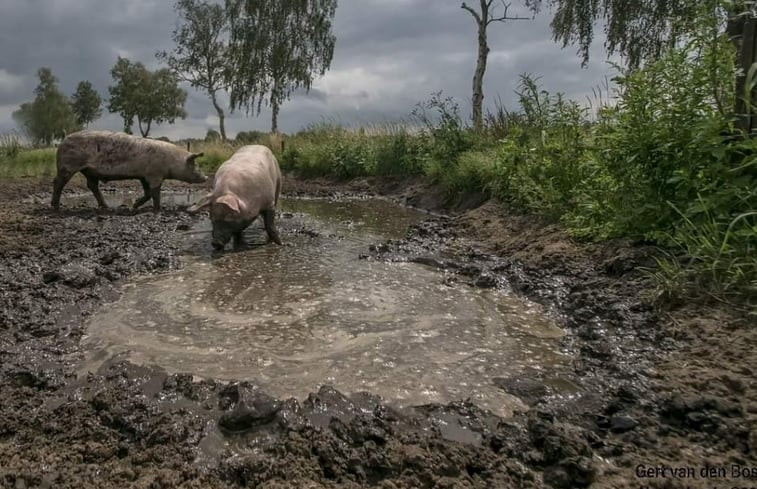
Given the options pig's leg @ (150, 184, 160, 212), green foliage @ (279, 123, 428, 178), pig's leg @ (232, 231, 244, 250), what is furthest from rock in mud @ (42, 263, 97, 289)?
green foliage @ (279, 123, 428, 178)

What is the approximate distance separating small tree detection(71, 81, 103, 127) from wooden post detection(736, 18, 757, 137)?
198 ft

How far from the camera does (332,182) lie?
55.3 ft

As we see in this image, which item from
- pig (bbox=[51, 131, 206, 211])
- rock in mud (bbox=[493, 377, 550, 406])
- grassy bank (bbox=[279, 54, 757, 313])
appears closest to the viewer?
rock in mud (bbox=[493, 377, 550, 406])

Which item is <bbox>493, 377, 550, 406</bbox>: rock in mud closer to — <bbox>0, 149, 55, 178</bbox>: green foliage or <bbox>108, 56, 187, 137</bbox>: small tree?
<bbox>0, 149, 55, 178</bbox>: green foliage

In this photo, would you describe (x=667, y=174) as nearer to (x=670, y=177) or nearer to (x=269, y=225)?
(x=670, y=177)

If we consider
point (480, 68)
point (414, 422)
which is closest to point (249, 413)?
point (414, 422)

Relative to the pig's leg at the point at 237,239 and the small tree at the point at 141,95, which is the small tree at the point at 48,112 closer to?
the small tree at the point at 141,95

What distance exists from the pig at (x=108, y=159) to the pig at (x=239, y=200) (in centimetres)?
292

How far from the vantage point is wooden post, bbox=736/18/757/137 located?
4.09m

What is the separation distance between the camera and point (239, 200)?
6.67 m

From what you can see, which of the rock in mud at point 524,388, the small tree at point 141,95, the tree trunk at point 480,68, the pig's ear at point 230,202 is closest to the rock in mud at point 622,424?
the rock in mud at point 524,388

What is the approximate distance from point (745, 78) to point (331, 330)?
383 centimetres

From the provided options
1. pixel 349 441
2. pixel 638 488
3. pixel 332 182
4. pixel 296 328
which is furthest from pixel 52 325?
pixel 332 182

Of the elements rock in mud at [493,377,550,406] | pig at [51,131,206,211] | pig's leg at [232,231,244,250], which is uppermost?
pig at [51,131,206,211]
